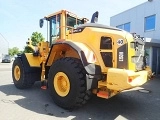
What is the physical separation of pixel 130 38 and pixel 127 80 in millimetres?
1310

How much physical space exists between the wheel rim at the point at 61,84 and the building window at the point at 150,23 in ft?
40.2

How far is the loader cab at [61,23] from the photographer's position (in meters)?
6.52

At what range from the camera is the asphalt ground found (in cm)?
488

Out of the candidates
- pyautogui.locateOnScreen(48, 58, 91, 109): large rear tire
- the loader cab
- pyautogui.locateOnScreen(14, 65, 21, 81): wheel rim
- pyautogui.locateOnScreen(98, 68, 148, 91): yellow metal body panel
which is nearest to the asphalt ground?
pyautogui.locateOnScreen(48, 58, 91, 109): large rear tire

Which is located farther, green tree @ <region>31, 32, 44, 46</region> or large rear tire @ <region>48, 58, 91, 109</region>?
green tree @ <region>31, 32, 44, 46</region>

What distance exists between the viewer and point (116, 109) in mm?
5562

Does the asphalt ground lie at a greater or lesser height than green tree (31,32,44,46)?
lesser

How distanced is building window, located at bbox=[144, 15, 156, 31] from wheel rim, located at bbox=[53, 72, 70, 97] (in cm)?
1225

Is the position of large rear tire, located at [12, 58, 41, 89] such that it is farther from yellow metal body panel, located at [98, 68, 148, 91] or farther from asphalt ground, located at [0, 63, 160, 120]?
yellow metal body panel, located at [98, 68, 148, 91]

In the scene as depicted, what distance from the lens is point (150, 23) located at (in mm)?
15859

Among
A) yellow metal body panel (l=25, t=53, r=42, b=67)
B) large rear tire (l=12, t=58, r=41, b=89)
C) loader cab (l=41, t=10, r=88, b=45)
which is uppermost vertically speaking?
loader cab (l=41, t=10, r=88, b=45)

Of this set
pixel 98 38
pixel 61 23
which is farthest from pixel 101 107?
pixel 61 23

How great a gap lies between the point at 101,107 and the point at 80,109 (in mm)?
664

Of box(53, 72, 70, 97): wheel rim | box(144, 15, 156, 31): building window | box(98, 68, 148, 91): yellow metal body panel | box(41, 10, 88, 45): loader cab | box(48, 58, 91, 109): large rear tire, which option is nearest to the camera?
box(98, 68, 148, 91): yellow metal body panel
